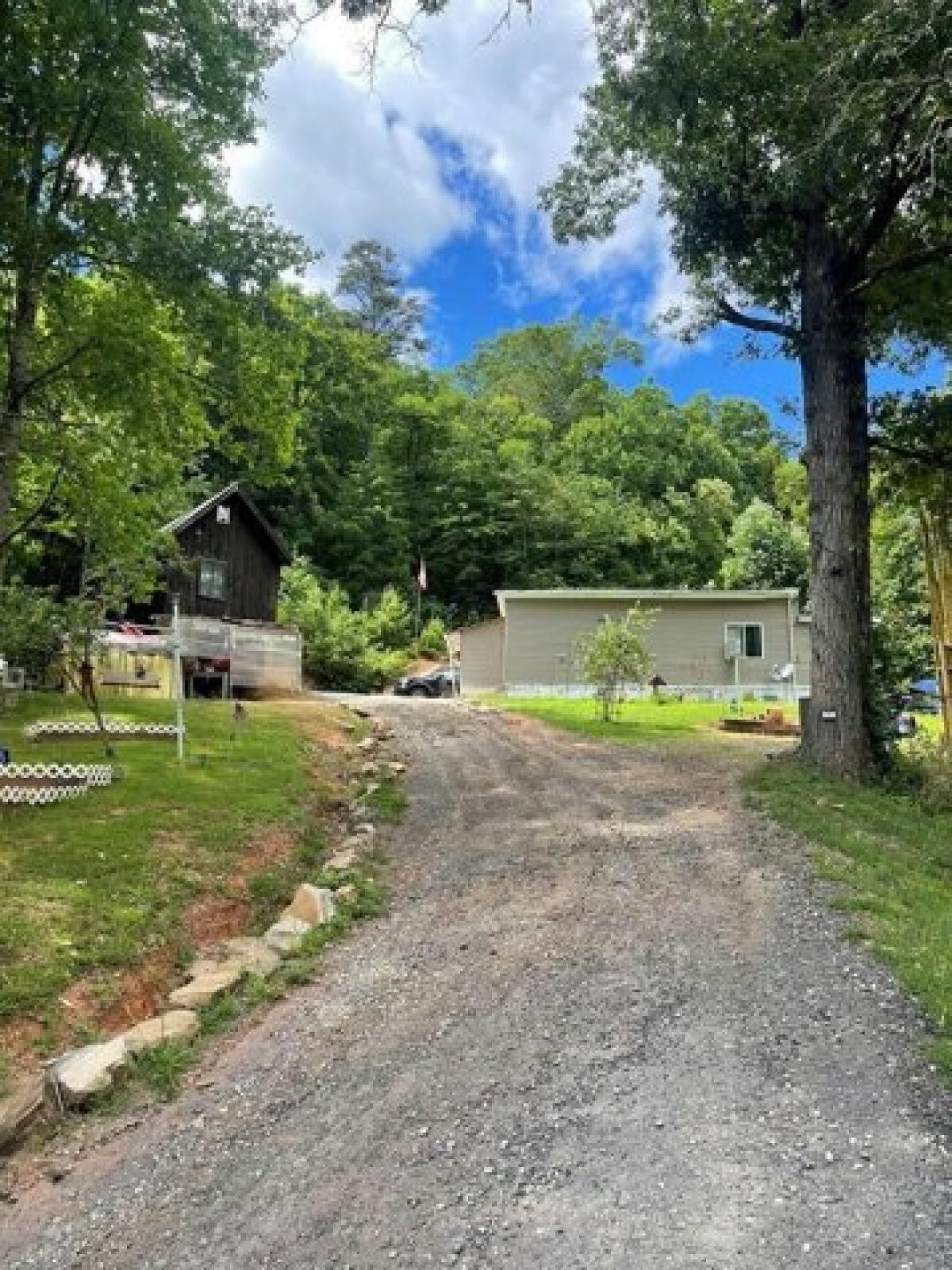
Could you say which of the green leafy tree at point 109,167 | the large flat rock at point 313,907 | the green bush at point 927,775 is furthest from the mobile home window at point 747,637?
the large flat rock at point 313,907

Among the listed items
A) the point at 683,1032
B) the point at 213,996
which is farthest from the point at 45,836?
the point at 683,1032

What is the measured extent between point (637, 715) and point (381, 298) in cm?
4739

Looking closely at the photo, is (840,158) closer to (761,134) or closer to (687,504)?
(761,134)

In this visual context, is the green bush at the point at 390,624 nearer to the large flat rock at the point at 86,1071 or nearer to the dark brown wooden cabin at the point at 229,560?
the dark brown wooden cabin at the point at 229,560

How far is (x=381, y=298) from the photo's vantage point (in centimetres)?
6141

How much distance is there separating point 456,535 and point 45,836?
38.2 m

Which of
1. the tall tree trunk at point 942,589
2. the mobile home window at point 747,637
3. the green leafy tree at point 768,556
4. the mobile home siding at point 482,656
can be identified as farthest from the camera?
the green leafy tree at point 768,556

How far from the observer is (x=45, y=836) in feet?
26.2

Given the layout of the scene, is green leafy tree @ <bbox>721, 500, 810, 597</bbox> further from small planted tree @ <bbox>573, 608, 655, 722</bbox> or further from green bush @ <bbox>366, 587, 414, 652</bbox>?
small planted tree @ <bbox>573, 608, 655, 722</bbox>

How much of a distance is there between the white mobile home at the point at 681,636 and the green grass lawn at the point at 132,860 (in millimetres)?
16890

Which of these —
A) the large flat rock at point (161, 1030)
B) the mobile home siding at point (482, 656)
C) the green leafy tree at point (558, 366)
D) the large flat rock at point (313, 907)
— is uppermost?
the green leafy tree at point (558, 366)

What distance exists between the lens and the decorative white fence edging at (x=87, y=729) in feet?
41.6

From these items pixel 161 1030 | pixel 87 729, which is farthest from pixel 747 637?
pixel 161 1030

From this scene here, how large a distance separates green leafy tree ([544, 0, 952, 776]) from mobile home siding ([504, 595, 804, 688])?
15.5 m
